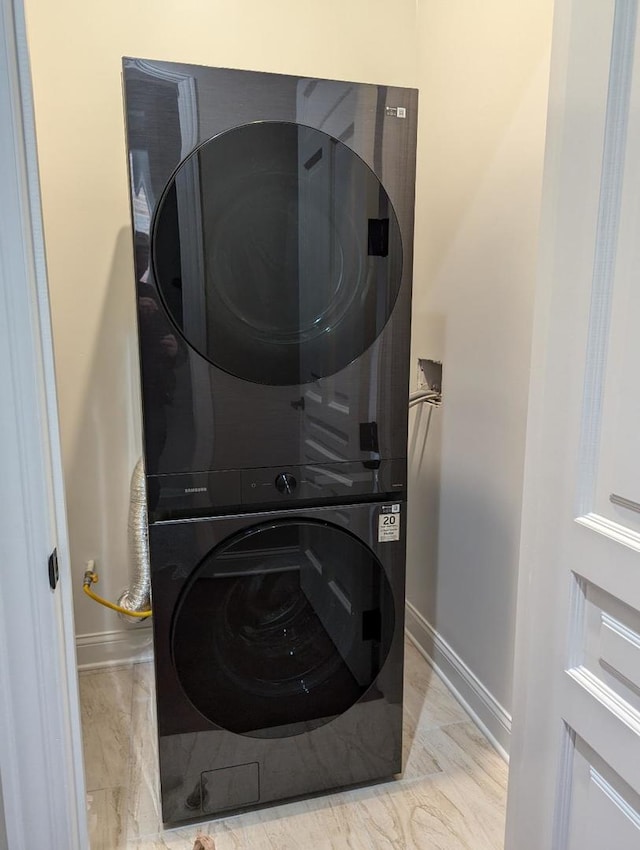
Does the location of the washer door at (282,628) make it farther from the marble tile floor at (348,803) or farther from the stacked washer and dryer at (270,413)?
the marble tile floor at (348,803)

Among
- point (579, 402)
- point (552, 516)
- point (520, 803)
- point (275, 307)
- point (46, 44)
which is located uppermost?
point (46, 44)

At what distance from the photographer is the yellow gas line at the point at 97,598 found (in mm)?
2043

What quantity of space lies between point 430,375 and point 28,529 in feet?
5.26

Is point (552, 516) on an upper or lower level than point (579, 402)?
lower

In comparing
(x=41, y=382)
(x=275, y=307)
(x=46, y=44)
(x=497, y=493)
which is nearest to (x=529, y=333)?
(x=497, y=493)

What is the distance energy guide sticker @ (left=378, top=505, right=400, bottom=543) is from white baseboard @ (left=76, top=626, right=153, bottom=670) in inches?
45.1

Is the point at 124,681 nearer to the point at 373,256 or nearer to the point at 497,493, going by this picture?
the point at 497,493

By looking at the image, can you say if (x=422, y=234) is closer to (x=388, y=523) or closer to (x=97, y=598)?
(x=388, y=523)

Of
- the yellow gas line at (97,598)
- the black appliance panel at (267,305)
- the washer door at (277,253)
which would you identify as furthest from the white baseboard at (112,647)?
the washer door at (277,253)

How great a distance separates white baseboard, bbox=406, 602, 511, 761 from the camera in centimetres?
180

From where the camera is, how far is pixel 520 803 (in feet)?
3.67

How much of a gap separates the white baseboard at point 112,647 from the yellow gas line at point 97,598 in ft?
0.53

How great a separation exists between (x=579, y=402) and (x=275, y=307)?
72 centimetres

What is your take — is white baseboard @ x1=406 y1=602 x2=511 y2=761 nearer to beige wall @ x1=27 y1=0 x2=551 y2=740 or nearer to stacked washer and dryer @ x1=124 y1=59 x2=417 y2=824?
beige wall @ x1=27 y1=0 x2=551 y2=740
